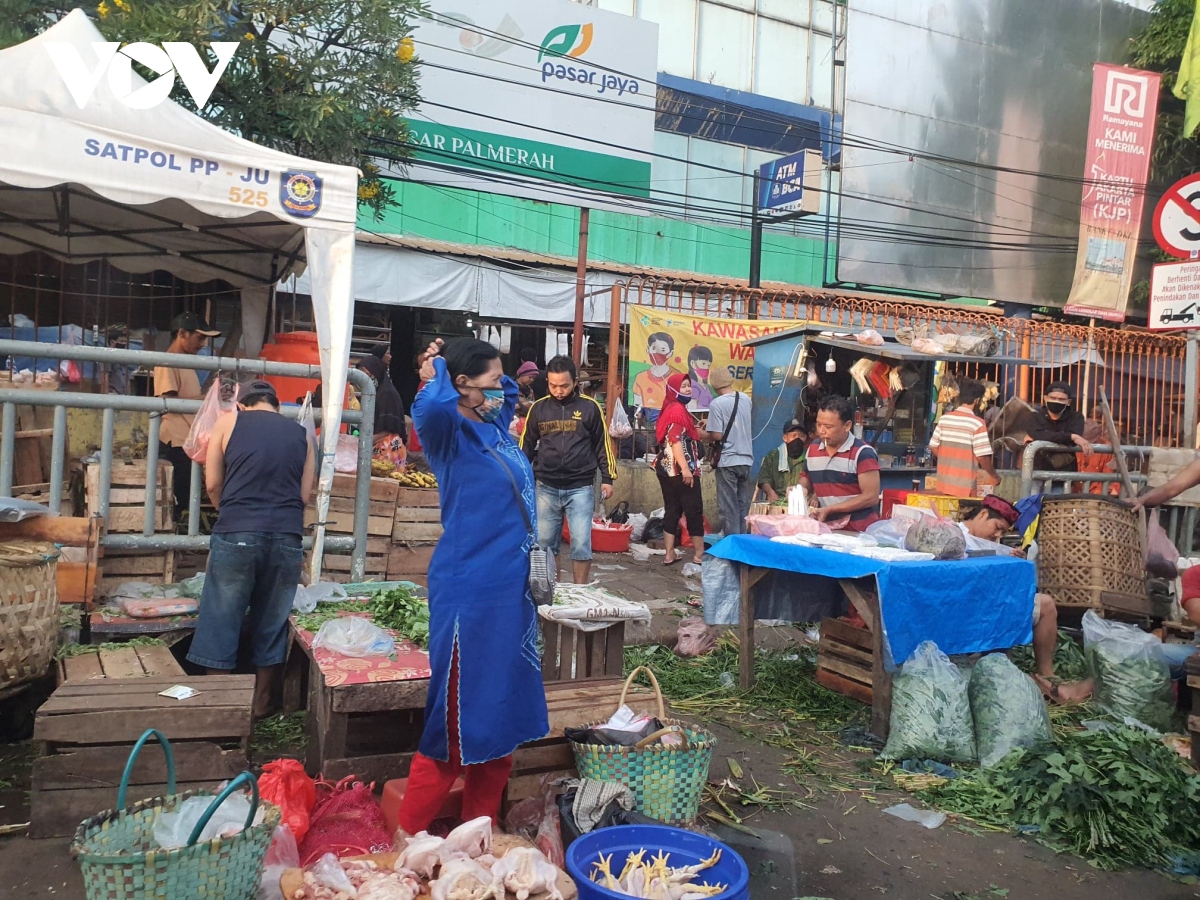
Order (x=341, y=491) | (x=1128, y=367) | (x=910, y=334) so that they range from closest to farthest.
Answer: (x=341, y=491)
(x=910, y=334)
(x=1128, y=367)

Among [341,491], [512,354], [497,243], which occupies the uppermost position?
[497,243]

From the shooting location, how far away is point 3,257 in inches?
359

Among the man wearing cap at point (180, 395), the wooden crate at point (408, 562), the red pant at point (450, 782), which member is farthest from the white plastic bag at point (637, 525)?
the red pant at point (450, 782)

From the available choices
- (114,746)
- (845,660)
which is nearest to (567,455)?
(845,660)

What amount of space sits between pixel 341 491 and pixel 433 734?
3.68 metres

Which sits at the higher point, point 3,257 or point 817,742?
point 3,257

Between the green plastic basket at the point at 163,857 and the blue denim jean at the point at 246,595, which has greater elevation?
the blue denim jean at the point at 246,595

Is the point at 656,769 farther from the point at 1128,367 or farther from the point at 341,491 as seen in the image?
the point at 1128,367

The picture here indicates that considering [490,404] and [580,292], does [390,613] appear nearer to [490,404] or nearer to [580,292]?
[490,404]

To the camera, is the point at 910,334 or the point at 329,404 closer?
the point at 329,404

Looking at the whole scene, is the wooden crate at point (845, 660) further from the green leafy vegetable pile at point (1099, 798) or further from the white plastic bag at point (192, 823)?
the white plastic bag at point (192, 823)

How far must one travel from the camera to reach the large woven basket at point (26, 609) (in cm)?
412

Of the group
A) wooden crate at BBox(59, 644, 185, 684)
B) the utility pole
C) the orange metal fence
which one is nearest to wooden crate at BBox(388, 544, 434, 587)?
wooden crate at BBox(59, 644, 185, 684)

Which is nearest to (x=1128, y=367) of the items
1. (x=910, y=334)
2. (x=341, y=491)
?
(x=910, y=334)
